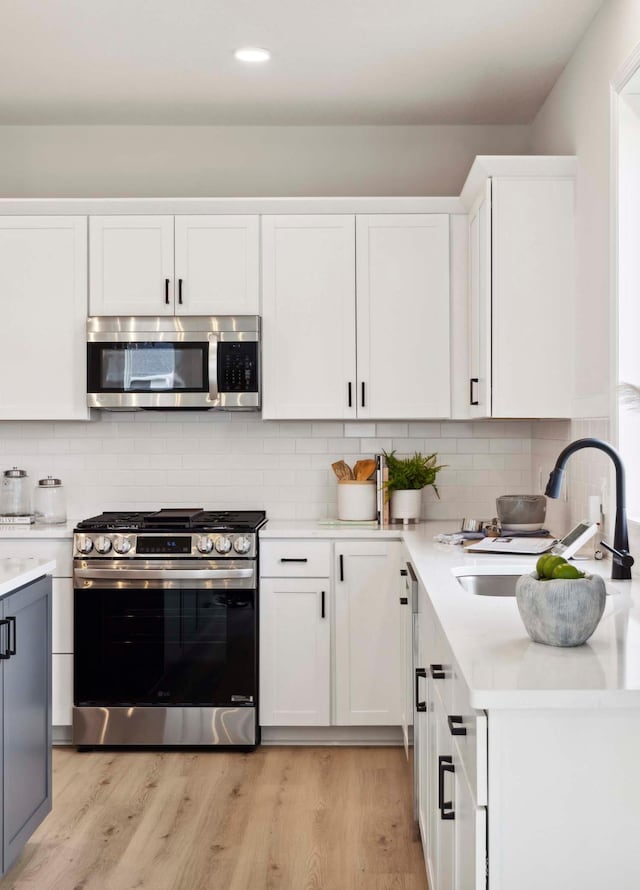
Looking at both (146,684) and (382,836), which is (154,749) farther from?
(382,836)

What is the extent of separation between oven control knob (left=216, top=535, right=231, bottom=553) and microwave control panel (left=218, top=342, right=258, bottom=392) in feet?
2.25

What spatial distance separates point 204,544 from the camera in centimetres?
382

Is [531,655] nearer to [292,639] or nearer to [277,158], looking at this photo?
[292,639]

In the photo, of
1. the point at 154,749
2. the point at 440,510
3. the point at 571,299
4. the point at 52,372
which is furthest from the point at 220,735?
the point at 571,299

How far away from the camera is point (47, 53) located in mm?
3545

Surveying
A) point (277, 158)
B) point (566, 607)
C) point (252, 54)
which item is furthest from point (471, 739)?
point (277, 158)

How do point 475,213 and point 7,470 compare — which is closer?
point 475,213

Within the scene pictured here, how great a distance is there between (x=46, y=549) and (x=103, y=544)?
298 mm

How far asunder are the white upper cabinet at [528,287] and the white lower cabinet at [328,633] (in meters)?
0.91

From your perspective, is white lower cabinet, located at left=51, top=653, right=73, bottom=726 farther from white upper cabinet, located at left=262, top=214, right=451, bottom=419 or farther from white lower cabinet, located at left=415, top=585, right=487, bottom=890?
white lower cabinet, located at left=415, top=585, right=487, bottom=890

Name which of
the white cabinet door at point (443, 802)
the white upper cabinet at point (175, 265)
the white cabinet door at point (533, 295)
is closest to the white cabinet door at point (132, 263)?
the white upper cabinet at point (175, 265)

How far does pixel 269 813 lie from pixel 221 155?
3047 mm

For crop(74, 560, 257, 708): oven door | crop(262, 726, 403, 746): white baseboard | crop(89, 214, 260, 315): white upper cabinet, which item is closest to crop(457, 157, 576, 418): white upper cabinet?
crop(89, 214, 260, 315): white upper cabinet

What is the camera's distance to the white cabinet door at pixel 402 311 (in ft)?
13.3
